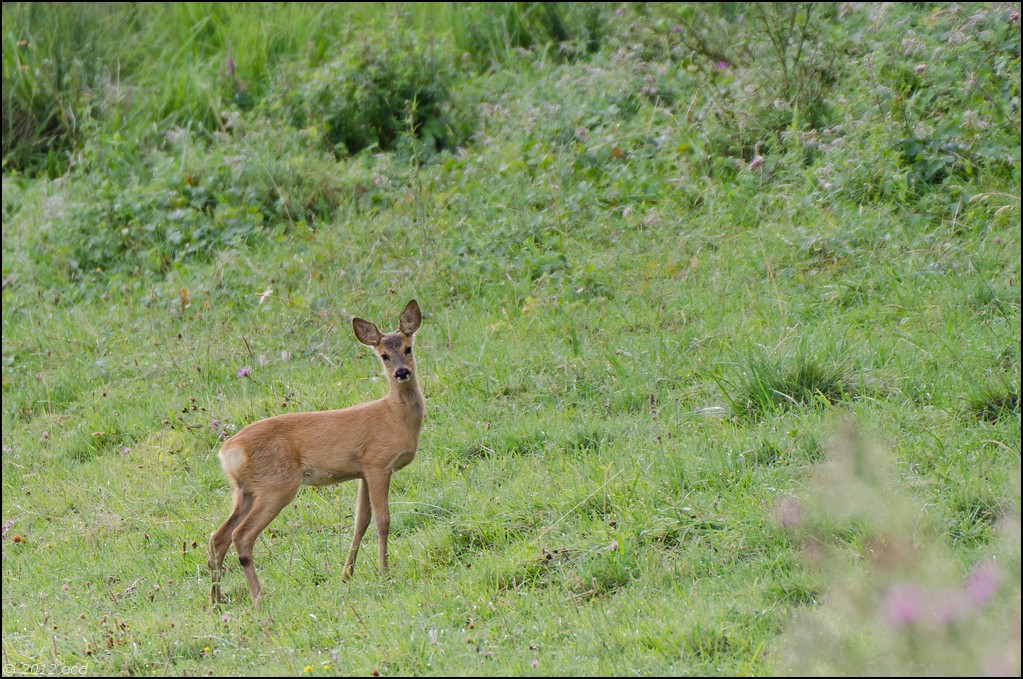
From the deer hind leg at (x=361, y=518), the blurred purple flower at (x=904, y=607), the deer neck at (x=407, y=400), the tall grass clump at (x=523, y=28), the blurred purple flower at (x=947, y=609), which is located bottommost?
the deer hind leg at (x=361, y=518)

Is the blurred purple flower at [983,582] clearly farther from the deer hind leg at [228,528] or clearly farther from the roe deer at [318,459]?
the deer hind leg at [228,528]

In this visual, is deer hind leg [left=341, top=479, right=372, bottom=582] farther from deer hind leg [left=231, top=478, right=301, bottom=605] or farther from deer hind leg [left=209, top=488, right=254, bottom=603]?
deer hind leg [left=209, top=488, right=254, bottom=603]

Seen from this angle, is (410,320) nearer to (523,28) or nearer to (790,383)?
(790,383)

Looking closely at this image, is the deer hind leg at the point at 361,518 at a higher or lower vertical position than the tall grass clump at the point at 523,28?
lower

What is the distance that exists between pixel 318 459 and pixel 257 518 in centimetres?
38

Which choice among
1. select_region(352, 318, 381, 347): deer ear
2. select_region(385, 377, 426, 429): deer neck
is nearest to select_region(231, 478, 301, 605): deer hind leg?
select_region(385, 377, 426, 429): deer neck

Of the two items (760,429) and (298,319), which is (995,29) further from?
(298,319)

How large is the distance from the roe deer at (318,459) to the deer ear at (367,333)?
6.5 inches

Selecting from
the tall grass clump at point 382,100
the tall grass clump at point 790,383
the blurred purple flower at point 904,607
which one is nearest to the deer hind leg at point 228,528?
the tall grass clump at point 790,383

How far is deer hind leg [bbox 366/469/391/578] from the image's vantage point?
5723 millimetres

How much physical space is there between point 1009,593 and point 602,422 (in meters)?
2.88

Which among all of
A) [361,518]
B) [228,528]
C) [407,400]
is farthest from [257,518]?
[407,400]

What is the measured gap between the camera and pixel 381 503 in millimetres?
5848

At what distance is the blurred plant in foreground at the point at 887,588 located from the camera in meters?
3.20
